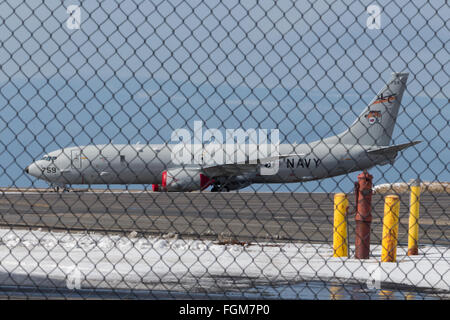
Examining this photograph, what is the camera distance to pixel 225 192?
45.6 metres

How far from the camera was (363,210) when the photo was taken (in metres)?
9.42

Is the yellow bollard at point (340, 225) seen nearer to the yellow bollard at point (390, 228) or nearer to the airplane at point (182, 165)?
the yellow bollard at point (390, 228)

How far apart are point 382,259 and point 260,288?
9.97 ft

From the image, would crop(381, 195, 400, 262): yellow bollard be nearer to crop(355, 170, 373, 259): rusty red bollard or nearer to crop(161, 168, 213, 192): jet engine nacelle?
crop(355, 170, 373, 259): rusty red bollard

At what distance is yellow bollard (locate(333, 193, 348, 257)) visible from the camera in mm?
9938

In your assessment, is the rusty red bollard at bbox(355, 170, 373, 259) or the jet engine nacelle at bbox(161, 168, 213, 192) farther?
the jet engine nacelle at bbox(161, 168, 213, 192)

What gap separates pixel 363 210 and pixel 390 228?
0.47m

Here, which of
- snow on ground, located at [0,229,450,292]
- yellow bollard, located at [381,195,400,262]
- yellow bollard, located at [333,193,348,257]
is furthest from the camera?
yellow bollard, located at [333,193,348,257]

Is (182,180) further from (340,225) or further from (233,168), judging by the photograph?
(340,225)

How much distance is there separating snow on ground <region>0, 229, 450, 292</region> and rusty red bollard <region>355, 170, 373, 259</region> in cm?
29

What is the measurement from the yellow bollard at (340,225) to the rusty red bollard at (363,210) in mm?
343

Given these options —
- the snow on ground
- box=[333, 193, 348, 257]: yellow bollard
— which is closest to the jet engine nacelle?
the snow on ground

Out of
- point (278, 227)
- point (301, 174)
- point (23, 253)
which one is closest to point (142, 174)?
point (301, 174)
